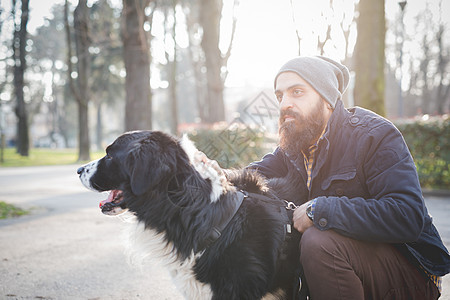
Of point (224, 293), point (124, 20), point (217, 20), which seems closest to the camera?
point (224, 293)

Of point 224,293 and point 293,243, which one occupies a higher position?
point 293,243

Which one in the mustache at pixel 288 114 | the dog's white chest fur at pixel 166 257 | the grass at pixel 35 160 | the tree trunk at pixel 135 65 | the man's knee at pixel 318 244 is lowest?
the grass at pixel 35 160

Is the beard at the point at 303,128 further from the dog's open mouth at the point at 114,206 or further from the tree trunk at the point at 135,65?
the tree trunk at the point at 135,65

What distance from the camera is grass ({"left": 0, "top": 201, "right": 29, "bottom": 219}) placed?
19.0 feet

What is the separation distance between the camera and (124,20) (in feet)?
28.4

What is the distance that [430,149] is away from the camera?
8.37 meters

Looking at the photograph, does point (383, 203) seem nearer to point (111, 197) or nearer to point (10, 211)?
point (111, 197)

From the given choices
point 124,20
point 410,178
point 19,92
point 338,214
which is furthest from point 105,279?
point 19,92

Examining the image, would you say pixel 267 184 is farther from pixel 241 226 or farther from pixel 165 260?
pixel 165 260

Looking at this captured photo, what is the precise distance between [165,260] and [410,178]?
4.92 ft

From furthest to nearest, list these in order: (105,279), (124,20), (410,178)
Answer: (124,20) < (105,279) < (410,178)

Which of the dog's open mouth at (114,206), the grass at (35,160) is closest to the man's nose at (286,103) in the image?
the dog's open mouth at (114,206)

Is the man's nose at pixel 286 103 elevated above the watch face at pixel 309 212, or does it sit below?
above

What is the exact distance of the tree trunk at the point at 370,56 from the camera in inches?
321
